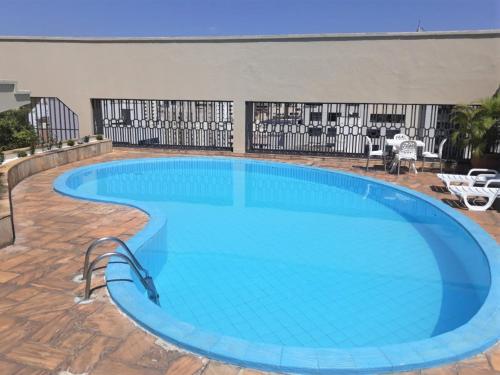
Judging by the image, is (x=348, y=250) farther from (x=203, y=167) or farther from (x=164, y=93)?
(x=164, y=93)

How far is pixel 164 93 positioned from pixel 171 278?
406 inches

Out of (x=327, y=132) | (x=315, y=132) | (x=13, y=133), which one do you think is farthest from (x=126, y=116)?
(x=327, y=132)

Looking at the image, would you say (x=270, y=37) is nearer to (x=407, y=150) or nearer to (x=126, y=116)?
(x=407, y=150)

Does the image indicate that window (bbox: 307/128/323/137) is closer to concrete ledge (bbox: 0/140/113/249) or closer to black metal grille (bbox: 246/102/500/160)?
black metal grille (bbox: 246/102/500/160)

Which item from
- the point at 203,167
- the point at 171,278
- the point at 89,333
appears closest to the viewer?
the point at 89,333

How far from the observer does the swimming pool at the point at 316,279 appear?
3.08 m

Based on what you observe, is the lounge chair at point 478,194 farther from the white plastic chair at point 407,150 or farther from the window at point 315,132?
the window at point 315,132

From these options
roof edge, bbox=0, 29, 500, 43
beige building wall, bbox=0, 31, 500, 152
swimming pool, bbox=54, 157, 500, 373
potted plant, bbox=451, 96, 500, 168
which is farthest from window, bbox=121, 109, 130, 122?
potted plant, bbox=451, 96, 500, 168

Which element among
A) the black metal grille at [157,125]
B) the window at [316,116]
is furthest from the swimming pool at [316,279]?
the window at [316,116]

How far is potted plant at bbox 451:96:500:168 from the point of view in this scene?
9.74m

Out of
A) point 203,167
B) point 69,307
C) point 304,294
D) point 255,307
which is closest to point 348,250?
point 304,294

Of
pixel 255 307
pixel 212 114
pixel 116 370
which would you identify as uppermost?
pixel 212 114

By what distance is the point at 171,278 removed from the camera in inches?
199

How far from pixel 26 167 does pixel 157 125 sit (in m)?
6.44
